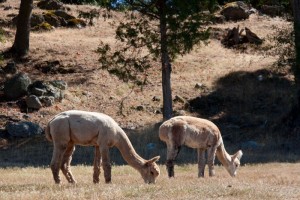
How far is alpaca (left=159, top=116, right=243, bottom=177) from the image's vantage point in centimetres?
1861

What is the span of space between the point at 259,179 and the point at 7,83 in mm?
20069

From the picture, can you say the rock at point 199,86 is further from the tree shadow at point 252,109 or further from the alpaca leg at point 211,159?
the alpaca leg at point 211,159

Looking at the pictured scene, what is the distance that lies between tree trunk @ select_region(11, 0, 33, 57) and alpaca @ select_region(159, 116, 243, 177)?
22.4 metres

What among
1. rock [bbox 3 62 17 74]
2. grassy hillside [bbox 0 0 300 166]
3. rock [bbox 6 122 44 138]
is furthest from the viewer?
rock [bbox 3 62 17 74]

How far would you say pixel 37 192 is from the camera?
13.3 metres

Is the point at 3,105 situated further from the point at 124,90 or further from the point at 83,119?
the point at 83,119

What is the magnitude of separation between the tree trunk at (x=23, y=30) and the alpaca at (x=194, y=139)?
73.5 ft

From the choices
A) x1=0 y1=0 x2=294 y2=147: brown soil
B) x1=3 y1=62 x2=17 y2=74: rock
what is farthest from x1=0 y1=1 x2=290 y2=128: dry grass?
x1=3 y1=62 x2=17 y2=74: rock

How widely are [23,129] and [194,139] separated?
13.2 m

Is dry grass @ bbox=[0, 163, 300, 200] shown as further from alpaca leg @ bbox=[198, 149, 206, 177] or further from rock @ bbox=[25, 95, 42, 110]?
rock @ bbox=[25, 95, 42, 110]

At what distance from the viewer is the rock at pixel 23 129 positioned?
30047 millimetres

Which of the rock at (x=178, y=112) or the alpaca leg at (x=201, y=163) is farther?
the rock at (x=178, y=112)

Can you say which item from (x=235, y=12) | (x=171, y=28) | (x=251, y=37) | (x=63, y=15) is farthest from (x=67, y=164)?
(x=235, y=12)

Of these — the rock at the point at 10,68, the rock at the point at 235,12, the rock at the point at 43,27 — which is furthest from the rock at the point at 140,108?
the rock at the point at 235,12
